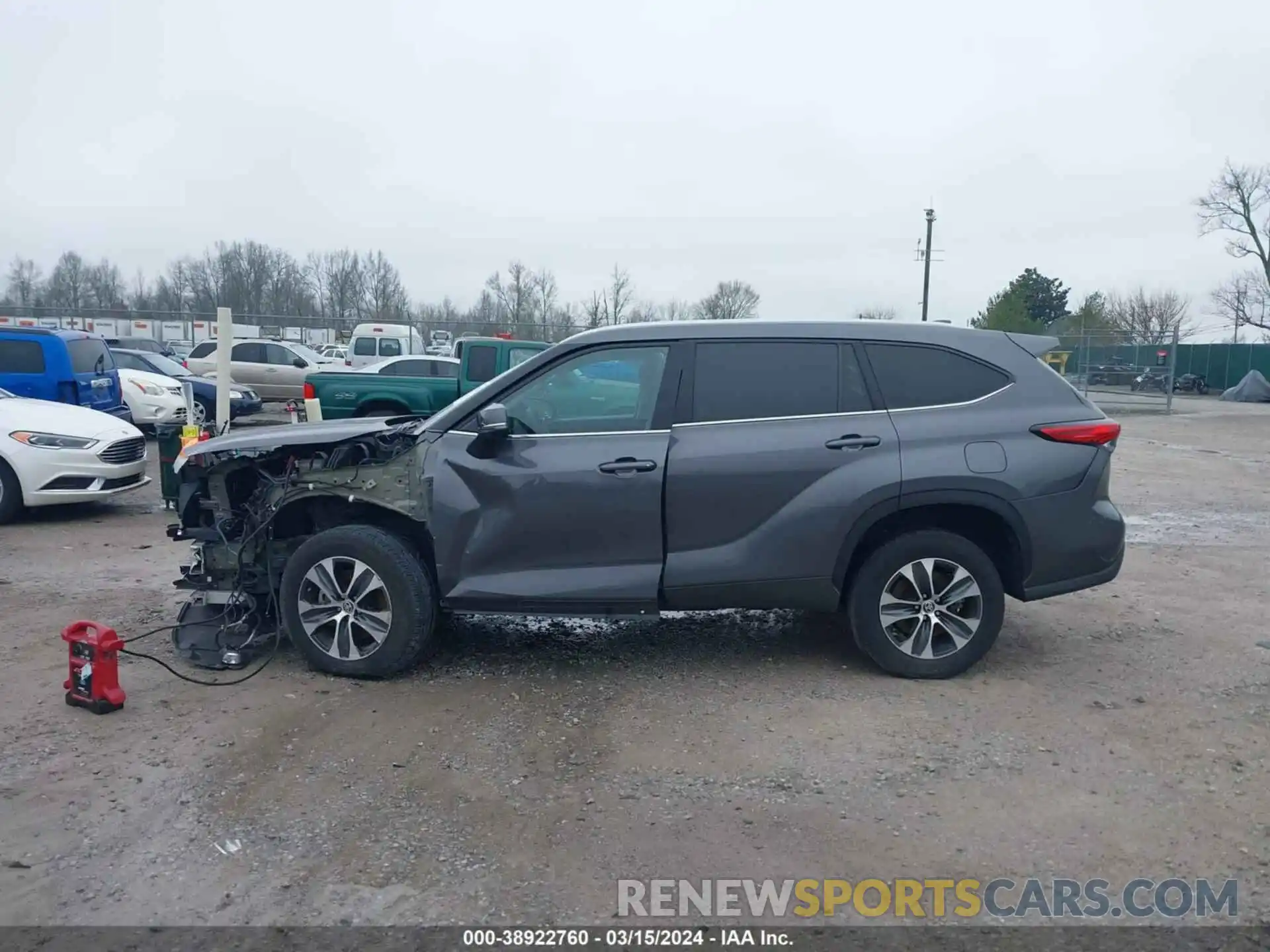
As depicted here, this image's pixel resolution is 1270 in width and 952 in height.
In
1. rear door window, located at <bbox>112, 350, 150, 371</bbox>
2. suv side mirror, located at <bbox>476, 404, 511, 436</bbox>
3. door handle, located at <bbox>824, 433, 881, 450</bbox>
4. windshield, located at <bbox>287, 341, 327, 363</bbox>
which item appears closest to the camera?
suv side mirror, located at <bbox>476, 404, 511, 436</bbox>

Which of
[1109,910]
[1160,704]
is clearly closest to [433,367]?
[1160,704]

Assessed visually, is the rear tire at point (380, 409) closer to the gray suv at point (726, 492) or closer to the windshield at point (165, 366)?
the windshield at point (165, 366)

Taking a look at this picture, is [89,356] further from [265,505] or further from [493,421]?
[493,421]

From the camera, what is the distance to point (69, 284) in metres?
63.2

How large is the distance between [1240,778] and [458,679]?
361 cm

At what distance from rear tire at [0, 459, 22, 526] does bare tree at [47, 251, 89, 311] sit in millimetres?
50496

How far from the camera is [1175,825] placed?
382 centimetres

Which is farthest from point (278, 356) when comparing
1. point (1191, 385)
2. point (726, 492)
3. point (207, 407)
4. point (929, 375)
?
point (1191, 385)

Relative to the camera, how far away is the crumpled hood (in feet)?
18.0

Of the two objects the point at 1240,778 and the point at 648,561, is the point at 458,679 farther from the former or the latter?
the point at 1240,778

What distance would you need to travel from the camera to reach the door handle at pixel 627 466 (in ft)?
16.9

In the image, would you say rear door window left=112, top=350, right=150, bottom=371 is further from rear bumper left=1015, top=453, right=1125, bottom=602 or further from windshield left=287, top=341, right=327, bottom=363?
rear bumper left=1015, top=453, right=1125, bottom=602

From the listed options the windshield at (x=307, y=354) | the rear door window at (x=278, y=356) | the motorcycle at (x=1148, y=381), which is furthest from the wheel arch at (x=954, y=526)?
the motorcycle at (x=1148, y=381)

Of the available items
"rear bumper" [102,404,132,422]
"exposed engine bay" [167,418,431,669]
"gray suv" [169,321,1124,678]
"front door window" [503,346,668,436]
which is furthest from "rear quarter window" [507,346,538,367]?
"front door window" [503,346,668,436]
